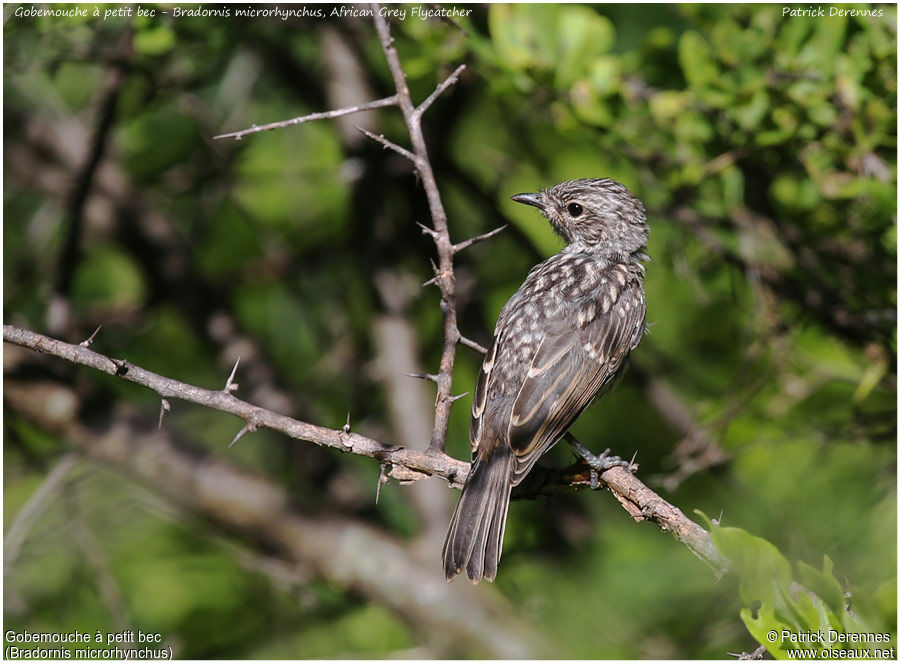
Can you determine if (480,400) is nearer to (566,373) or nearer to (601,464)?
(566,373)

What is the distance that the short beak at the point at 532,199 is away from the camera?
16.2 ft

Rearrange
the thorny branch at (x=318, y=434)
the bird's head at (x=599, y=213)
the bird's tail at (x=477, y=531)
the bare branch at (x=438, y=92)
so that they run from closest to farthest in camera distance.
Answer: the thorny branch at (x=318, y=434) → the bare branch at (x=438, y=92) → the bird's tail at (x=477, y=531) → the bird's head at (x=599, y=213)

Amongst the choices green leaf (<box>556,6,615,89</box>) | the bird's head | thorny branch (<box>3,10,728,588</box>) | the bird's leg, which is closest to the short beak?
the bird's head

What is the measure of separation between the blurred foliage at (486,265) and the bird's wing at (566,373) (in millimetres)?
994

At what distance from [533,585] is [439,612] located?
668mm

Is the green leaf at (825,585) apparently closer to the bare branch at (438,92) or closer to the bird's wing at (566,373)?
the bird's wing at (566,373)

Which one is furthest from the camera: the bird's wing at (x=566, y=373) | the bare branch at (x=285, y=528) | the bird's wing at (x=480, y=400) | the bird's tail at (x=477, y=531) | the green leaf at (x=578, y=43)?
the bare branch at (x=285, y=528)

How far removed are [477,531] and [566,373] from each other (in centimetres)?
89

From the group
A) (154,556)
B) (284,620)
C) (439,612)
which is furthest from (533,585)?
(154,556)

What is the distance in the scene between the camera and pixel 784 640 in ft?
8.47

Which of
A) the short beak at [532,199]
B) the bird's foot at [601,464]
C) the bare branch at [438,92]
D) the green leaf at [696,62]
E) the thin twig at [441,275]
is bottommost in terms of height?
the bird's foot at [601,464]

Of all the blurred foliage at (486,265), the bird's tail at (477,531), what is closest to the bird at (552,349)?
the bird's tail at (477,531)

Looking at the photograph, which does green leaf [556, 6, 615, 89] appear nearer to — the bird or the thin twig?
the bird

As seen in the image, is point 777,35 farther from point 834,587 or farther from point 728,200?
point 834,587
